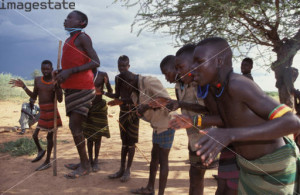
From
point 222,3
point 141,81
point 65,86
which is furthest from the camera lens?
point 222,3

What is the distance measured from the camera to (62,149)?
6.25m

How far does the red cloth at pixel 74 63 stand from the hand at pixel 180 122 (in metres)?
2.19

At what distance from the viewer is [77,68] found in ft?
12.4

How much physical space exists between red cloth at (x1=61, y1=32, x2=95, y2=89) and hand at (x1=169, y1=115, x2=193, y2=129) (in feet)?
7.20

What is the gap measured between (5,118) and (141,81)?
338 inches

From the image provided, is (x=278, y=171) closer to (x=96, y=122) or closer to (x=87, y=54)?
(x=87, y=54)

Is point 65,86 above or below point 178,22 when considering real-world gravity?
below

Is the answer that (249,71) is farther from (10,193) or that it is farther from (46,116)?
(10,193)

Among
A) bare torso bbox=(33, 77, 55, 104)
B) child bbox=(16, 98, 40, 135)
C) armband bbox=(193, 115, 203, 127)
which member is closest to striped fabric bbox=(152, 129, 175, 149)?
armband bbox=(193, 115, 203, 127)

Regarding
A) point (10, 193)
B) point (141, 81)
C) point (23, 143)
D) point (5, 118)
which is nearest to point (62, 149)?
point (23, 143)

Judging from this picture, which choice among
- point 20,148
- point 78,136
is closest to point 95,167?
point 78,136

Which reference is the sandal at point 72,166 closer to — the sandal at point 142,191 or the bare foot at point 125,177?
the bare foot at point 125,177

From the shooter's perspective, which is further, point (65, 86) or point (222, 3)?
point (222, 3)

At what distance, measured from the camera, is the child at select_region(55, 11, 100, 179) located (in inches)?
150
